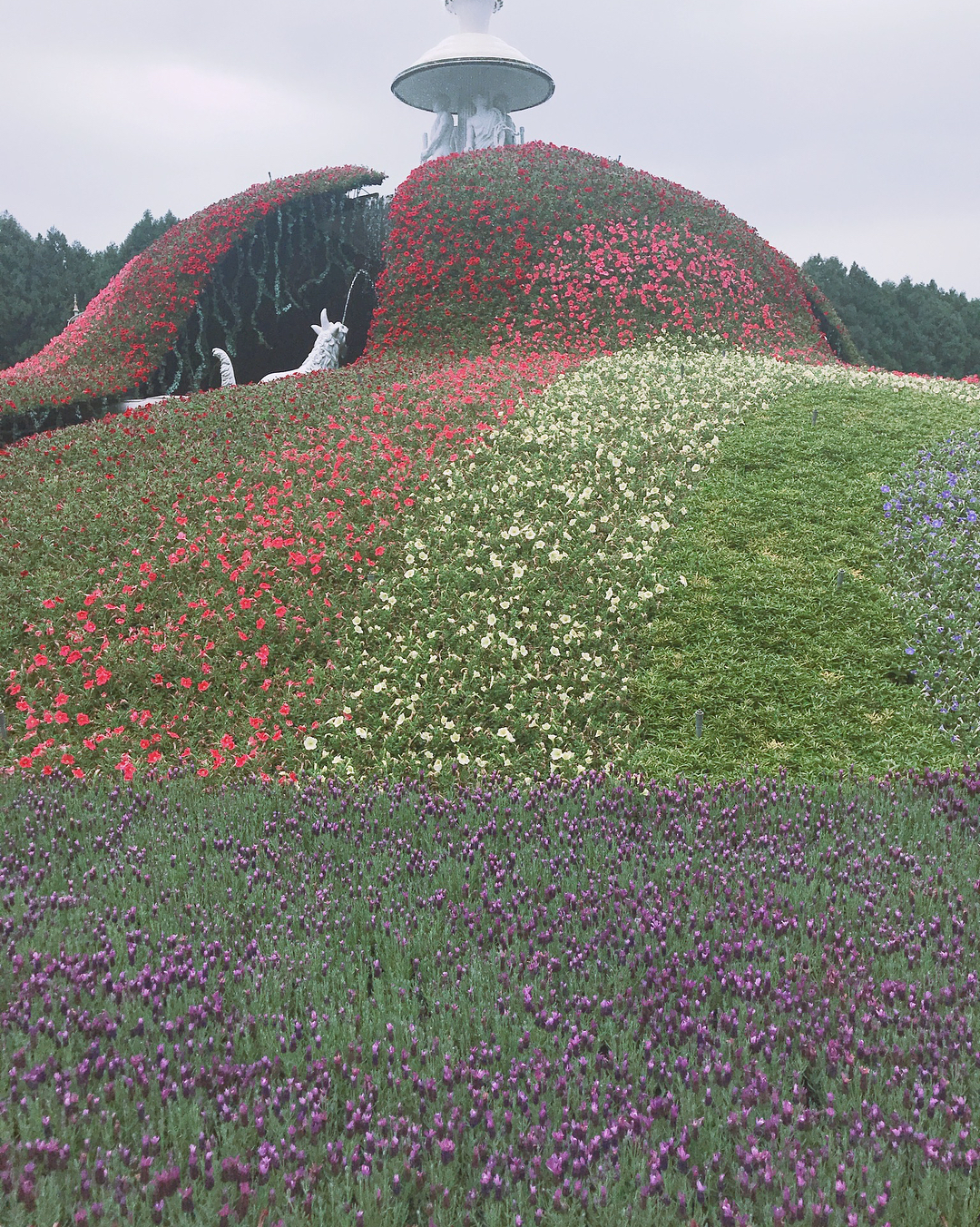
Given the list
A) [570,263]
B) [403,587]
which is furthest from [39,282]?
[403,587]

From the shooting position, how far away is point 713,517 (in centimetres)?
1014

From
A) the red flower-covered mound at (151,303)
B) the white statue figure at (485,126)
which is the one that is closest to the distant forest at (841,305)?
the white statue figure at (485,126)

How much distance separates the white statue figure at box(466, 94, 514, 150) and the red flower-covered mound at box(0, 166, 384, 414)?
6.97m

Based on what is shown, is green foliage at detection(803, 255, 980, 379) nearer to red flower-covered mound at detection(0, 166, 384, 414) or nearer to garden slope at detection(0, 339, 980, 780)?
red flower-covered mound at detection(0, 166, 384, 414)

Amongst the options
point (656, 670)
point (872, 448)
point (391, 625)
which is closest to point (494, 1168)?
point (656, 670)

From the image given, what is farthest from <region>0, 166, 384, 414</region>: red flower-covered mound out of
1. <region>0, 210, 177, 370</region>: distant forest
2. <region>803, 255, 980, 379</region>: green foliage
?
<region>803, 255, 980, 379</region>: green foliage

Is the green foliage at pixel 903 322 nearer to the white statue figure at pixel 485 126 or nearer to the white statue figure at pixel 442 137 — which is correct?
the white statue figure at pixel 485 126

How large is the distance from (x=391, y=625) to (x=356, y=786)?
114 inches

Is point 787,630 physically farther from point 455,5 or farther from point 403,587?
point 455,5

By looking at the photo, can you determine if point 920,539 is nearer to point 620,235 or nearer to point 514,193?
point 620,235

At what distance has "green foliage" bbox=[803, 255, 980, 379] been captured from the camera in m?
32.6

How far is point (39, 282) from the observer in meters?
34.9

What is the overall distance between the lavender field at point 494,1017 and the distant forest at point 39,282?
114 ft

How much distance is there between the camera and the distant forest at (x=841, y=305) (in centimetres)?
3275
